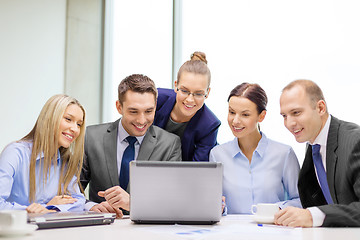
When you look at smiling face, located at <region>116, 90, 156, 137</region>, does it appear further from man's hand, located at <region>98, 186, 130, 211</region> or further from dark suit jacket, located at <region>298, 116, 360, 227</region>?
dark suit jacket, located at <region>298, 116, 360, 227</region>

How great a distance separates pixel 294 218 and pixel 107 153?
1202 millimetres

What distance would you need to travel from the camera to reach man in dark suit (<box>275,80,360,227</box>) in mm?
1490

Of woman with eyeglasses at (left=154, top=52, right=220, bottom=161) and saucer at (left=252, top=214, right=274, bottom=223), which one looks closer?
saucer at (left=252, top=214, right=274, bottom=223)

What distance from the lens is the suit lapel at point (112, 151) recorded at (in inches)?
88.8

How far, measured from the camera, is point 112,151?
7.59ft

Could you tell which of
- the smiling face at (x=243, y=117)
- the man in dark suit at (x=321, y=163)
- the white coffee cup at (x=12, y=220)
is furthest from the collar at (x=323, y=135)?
the white coffee cup at (x=12, y=220)

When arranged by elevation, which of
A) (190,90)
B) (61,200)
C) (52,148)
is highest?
(190,90)

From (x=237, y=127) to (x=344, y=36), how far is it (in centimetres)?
141

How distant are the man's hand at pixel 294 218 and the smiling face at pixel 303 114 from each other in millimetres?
632

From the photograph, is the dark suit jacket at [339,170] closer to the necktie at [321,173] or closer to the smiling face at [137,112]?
the necktie at [321,173]

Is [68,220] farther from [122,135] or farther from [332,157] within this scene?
[332,157]

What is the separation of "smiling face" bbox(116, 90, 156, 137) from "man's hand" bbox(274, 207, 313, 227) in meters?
1.05

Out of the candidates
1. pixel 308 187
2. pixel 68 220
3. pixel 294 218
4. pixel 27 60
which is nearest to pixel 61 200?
pixel 68 220

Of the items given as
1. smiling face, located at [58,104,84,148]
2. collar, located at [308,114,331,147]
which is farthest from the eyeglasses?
collar, located at [308,114,331,147]
